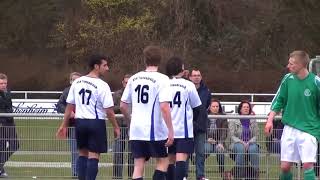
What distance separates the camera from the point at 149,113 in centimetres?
1109

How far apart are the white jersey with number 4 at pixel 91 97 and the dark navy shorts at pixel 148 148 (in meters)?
1.07

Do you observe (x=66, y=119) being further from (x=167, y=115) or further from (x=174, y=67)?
(x=167, y=115)

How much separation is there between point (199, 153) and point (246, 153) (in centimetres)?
79

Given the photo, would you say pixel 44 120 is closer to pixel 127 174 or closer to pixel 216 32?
pixel 127 174

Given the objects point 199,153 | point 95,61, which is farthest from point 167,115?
point 199,153

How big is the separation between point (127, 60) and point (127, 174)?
122 feet

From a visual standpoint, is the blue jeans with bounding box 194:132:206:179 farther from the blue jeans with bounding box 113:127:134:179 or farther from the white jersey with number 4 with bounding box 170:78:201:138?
the white jersey with number 4 with bounding box 170:78:201:138

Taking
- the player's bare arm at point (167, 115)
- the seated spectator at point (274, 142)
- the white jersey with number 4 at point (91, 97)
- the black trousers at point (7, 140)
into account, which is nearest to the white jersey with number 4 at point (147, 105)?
the player's bare arm at point (167, 115)

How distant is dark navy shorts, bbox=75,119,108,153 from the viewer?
12.0 meters

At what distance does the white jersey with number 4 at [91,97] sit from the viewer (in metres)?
12.0

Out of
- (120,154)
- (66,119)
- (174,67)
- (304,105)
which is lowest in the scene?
(120,154)

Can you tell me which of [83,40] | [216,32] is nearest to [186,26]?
[216,32]

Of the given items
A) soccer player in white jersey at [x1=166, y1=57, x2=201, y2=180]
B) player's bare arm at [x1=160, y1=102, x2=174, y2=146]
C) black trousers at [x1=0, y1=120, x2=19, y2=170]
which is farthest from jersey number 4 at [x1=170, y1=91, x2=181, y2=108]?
black trousers at [x1=0, y1=120, x2=19, y2=170]

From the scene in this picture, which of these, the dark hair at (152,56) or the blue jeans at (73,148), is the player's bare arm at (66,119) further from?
the dark hair at (152,56)
